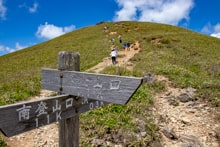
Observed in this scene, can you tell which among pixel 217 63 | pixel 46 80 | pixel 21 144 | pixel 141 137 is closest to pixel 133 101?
pixel 141 137

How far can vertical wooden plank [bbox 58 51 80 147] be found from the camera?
4.05 metres

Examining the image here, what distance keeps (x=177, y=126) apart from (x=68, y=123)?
7855 millimetres

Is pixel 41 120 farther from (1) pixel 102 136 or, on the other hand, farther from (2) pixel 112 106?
(2) pixel 112 106

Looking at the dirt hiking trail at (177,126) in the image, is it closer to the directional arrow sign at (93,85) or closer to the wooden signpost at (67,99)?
the wooden signpost at (67,99)

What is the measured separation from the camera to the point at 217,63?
77.6 ft

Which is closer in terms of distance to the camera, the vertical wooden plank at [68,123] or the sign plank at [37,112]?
the sign plank at [37,112]

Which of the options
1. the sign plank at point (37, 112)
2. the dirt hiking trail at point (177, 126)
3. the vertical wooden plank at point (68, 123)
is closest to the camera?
the sign plank at point (37, 112)

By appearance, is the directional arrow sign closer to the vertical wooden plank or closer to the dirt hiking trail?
the vertical wooden plank

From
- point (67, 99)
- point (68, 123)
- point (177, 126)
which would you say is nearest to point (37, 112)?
point (67, 99)

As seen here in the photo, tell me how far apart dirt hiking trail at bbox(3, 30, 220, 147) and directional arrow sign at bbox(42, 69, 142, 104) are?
17.2 feet

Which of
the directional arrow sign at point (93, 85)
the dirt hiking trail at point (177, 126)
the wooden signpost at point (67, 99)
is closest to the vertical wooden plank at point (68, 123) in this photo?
the wooden signpost at point (67, 99)

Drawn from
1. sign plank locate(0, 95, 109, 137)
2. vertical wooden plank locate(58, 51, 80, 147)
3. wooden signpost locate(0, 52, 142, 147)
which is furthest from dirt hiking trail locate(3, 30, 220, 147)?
sign plank locate(0, 95, 109, 137)

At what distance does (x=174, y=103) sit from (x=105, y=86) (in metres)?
9.93

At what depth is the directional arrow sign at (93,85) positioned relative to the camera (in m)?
3.28
